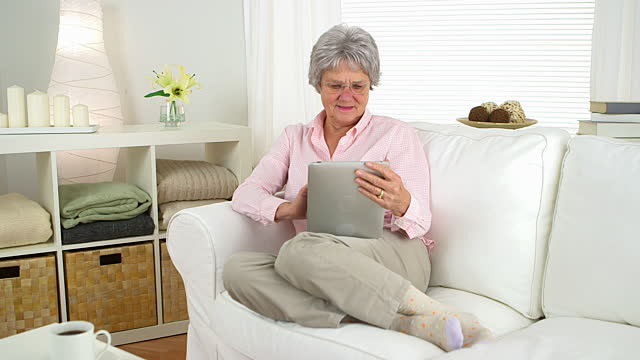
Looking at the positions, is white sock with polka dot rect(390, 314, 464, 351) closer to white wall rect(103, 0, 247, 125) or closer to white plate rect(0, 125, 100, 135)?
white plate rect(0, 125, 100, 135)

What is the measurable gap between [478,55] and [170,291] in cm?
192

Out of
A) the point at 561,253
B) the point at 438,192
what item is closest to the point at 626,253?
the point at 561,253

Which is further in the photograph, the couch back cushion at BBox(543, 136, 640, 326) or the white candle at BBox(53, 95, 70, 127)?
the white candle at BBox(53, 95, 70, 127)

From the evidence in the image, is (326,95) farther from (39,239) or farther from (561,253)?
(39,239)

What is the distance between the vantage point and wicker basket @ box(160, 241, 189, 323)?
8.51 ft

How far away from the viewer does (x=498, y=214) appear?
1.78 m

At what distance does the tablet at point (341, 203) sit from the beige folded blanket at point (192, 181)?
3.07 feet

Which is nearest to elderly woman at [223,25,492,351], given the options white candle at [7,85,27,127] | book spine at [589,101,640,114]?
book spine at [589,101,640,114]

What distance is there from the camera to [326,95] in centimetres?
208

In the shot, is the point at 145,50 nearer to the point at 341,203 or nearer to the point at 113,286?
the point at 113,286

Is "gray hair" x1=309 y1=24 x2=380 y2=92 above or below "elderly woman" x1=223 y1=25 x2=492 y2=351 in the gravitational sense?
above

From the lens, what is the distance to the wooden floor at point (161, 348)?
96.0 inches

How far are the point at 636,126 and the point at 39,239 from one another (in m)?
2.06

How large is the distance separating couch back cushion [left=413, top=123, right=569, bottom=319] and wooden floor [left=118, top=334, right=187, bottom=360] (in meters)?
1.10
